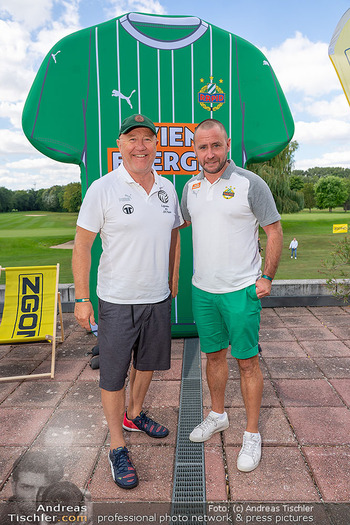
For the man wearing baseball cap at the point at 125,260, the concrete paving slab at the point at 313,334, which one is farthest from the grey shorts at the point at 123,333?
the concrete paving slab at the point at 313,334

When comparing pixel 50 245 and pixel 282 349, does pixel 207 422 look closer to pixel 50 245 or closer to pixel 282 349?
pixel 282 349

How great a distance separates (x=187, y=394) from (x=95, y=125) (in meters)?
2.68

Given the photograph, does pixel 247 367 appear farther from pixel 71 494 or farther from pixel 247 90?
pixel 247 90

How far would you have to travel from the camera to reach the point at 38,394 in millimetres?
3191

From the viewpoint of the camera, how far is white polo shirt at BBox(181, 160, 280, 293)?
218cm

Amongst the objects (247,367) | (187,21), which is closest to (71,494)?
(247,367)

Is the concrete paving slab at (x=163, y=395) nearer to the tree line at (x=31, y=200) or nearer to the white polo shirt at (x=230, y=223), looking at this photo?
the white polo shirt at (x=230, y=223)

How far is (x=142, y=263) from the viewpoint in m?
2.13

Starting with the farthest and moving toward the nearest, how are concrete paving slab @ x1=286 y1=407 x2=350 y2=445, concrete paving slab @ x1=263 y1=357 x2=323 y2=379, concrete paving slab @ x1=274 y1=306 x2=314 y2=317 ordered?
concrete paving slab @ x1=274 y1=306 x2=314 y2=317, concrete paving slab @ x1=263 y1=357 x2=323 y2=379, concrete paving slab @ x1=286 y1=407 x2=350 y2=445

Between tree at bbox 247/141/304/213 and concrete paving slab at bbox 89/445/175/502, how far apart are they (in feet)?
44.8

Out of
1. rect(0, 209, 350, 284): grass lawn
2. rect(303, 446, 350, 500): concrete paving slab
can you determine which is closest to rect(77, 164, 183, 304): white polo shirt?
rect(303, 446, 350, 500): concrete paving slab

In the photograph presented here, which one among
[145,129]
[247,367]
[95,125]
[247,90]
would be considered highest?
[247,90]

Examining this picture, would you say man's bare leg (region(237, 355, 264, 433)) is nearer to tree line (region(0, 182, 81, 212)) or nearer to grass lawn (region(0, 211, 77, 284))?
grass lawn (region(0, 211, 77, 284))

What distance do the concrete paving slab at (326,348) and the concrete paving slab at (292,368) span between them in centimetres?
23
